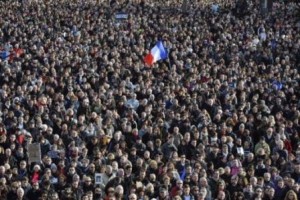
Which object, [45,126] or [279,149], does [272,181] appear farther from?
[45,126]

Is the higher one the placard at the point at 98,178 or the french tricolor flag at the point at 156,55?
the french tricolor flag at the point at 156,55

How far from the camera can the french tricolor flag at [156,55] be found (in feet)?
100

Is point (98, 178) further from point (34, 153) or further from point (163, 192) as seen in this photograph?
point (34, 153)

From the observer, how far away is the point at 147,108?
25391 millimetres

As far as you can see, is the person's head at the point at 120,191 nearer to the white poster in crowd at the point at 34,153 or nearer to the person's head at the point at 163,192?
the person's head at the point at 163,192

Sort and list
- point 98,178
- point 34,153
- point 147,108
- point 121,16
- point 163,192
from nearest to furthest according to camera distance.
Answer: point 163,192
point 98,178
point 34,153
point 147,108
point 121,16

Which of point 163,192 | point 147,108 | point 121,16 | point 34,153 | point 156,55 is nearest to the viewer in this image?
point 163,192

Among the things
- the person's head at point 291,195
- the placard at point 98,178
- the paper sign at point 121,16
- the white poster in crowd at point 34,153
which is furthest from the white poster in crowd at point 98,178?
the paper sign at point 121,16

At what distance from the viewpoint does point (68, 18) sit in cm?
3809

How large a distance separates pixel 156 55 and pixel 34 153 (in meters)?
9.22

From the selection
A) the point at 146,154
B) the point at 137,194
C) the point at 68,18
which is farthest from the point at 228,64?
the point at 137,194

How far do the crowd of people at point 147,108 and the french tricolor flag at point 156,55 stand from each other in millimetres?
192

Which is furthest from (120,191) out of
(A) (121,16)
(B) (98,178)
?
(A) (121,16)

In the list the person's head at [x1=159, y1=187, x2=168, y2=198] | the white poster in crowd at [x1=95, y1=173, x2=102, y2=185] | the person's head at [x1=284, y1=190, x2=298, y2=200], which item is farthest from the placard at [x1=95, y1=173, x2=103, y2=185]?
the person's head at [x1=284, y1=190, x2=298, y2=200]
